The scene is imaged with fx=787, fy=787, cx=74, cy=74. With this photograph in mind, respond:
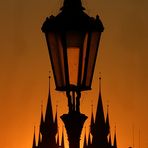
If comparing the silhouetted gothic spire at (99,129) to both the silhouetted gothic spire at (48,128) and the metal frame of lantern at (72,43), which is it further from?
the metal frame of lantern at (72,43)

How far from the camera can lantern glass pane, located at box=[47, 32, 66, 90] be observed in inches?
274

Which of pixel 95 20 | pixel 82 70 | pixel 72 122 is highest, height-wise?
pixel 95 20

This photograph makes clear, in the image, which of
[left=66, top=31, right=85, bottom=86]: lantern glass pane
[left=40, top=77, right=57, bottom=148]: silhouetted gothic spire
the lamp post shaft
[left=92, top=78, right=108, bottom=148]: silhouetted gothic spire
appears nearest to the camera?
[left=66, top=31, right=85, bottom=86]: lantern glass pane

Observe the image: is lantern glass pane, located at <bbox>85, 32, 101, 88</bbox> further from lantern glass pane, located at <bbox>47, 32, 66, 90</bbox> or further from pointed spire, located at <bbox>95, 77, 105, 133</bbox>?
pointed spire, located at <bbox>95, 77, 105, 133</bbox>

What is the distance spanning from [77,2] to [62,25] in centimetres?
33

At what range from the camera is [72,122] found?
23.3 feet

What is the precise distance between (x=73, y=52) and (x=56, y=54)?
0.51ft

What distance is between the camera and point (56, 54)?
22.9 ft

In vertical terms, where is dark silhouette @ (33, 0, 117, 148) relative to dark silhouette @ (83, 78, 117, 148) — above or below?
below

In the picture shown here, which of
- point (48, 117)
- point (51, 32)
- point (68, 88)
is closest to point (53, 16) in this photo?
point (51, 32)

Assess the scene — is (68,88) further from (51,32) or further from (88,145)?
(88,145)

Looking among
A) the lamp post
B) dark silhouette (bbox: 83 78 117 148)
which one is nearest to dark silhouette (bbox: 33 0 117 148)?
the lamp post

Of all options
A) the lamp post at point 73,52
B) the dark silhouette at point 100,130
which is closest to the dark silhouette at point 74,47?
the lamp post at point 73,52

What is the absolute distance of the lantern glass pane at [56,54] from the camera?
6.95 m
